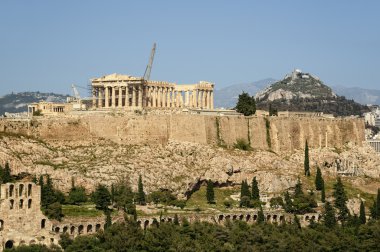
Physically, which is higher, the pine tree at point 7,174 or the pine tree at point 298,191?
the pine tree at point 7,174

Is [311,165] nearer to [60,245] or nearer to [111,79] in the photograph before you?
[111,79]

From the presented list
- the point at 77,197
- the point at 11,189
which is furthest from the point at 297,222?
the point at 11,189

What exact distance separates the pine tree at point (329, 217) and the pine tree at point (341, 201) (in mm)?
1720

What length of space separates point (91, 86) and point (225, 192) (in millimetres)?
25050

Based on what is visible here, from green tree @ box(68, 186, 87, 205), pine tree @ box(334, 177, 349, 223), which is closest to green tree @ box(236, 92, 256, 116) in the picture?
pine tree @ box(334, 177, 349, 223)

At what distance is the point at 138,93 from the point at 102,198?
30.0m

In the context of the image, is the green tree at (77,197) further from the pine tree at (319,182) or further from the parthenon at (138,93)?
the pine tree at (319,182)

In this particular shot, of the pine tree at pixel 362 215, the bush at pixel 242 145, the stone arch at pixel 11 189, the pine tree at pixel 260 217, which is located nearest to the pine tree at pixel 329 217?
the pine tree at pixel 362 215

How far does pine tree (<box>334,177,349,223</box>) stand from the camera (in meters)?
106

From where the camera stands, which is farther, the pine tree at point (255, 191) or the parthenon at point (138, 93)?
the parthenon at point (138, 93)

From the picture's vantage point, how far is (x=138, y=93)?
12419cm

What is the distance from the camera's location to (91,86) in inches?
5039

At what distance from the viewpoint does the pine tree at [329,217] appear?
101625mm

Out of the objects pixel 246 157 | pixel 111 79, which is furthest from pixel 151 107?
pixel 246 157
